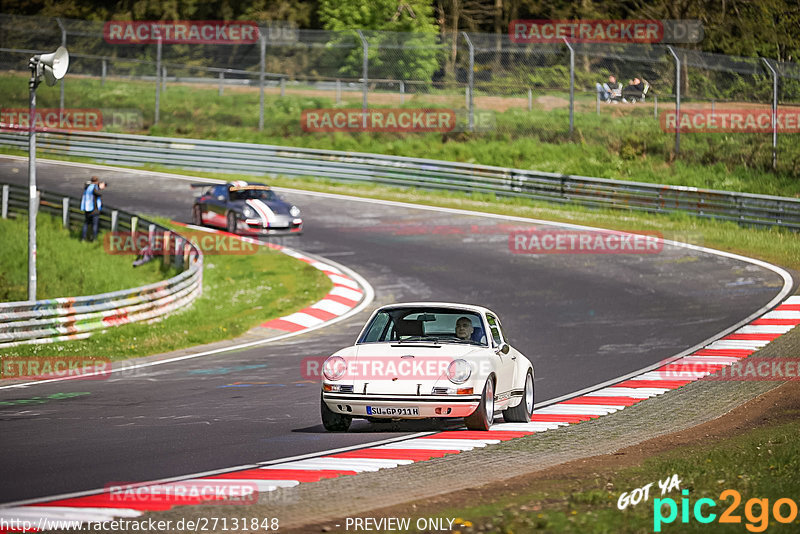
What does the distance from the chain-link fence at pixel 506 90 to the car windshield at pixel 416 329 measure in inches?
823

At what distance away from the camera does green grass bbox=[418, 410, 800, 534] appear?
6.47 meters

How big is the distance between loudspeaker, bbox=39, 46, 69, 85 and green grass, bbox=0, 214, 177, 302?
6.71m

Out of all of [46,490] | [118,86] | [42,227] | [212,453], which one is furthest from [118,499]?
[118,86]

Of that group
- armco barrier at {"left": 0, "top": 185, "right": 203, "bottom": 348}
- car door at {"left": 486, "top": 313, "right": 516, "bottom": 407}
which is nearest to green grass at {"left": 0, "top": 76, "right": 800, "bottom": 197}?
armco barrier at {"left": 0, "top": 185, "right": 203, "bottom": 348}

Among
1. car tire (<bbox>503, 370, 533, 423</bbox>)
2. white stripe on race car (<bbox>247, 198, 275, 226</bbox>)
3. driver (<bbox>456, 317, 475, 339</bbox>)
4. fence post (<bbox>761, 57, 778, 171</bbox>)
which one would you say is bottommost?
white stripe on race car (<bbox>247, 198, 275, 226</bbox>)

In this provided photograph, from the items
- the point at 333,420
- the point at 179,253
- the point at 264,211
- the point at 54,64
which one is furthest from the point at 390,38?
Answer: the point at 333,420

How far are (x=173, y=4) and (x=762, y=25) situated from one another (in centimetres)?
3970

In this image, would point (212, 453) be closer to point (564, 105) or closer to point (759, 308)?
point (759, 308)

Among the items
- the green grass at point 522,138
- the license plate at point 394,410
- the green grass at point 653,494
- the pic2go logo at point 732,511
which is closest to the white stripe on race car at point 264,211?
the green grass at point 522,138

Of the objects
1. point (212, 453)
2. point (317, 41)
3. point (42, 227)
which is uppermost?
point (317, 41)

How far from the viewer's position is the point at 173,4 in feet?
219

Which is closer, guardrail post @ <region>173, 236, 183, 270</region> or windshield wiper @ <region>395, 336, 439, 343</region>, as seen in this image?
windshield wiper @ <region>395, 336, 439, 343</region>

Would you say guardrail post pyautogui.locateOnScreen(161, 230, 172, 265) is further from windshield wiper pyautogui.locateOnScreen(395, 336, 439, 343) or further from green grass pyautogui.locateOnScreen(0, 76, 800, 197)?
windshield wiper pyautogui.locateOnScreen(395, 336, 439, 343)

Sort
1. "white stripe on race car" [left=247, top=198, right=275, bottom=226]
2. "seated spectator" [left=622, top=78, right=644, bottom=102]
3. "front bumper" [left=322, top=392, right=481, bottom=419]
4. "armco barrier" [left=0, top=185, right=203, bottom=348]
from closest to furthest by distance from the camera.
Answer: "front bumper" [left=322, top=392, right=481, bottom=419]
"armco barrier" [left=0, top=185, right=203, bottom=348]
"white stripe on race car" [left=247, top=198, right=275, bottom=226]
"seated spectator" [left=622, top=78, right=644, bottom=102]
